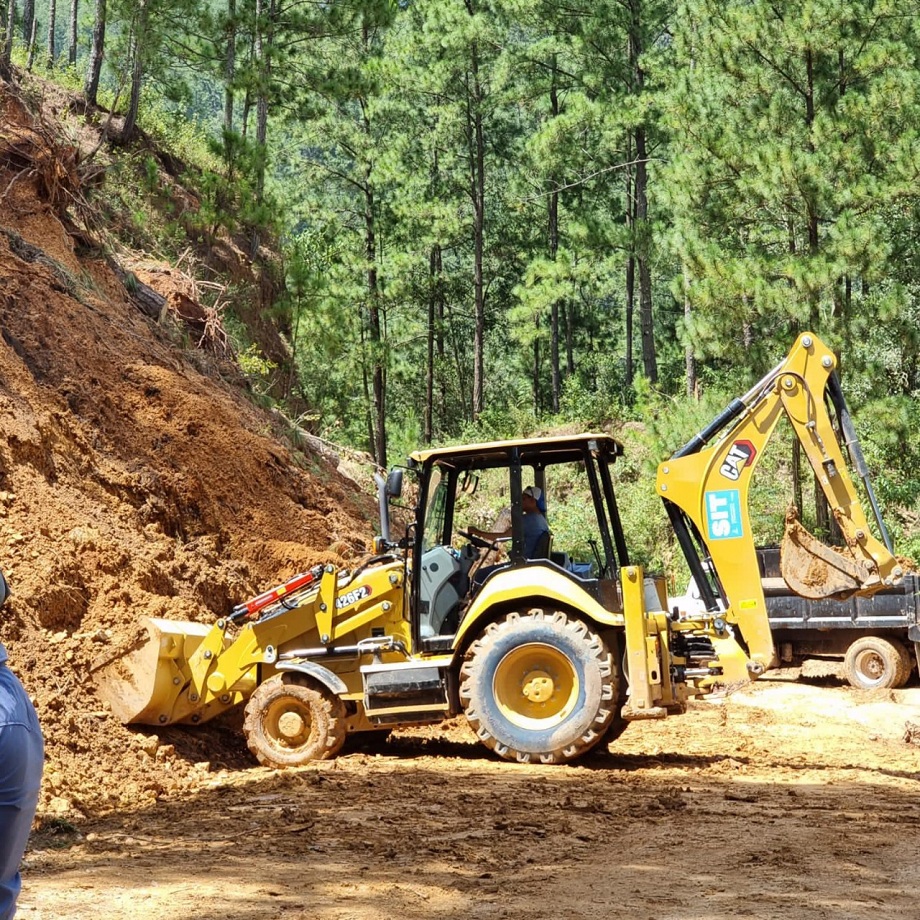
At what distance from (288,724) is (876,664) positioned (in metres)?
7.58

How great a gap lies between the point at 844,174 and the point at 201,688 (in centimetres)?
1284

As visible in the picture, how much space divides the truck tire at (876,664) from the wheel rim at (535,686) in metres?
6.05

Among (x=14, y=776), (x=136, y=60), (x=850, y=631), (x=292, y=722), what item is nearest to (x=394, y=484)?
(x=292, y=722)

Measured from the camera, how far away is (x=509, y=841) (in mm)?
6680

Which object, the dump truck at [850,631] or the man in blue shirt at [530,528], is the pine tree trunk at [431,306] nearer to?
the dump truck at [850,631]

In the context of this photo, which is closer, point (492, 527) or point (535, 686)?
point (535, 686)

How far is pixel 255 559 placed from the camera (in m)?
13.0

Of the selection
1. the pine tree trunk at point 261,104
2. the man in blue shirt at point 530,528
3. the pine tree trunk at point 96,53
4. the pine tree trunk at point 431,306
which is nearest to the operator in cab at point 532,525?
the man in blue shirt at point 530,528

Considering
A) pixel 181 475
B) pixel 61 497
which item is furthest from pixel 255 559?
pixel 61 497

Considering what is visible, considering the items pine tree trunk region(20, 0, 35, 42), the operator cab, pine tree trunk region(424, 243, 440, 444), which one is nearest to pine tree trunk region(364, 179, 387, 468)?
pine tree trunk region(424, 243, 440, 444)

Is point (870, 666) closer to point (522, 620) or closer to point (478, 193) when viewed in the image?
point (522, 620)

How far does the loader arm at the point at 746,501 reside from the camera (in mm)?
9172

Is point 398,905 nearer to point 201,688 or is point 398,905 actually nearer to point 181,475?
point 201,688

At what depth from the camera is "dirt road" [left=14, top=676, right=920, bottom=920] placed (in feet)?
17.2
